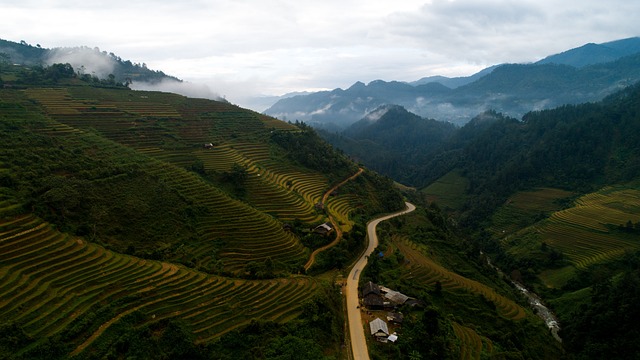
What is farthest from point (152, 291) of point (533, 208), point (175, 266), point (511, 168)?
point (511, 168)

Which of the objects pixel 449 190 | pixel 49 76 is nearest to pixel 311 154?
pixel 49 76

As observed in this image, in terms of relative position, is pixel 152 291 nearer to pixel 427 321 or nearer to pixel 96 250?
pixel 96 250

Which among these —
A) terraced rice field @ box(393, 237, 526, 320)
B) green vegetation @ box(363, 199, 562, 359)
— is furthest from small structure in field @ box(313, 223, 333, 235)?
terraced rice field @ box(393, 237, 526, 320)

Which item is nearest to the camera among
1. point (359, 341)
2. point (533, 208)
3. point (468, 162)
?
point (359, 341)

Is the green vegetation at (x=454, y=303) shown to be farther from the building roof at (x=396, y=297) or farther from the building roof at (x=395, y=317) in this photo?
the building roof at (x=396, y=297)

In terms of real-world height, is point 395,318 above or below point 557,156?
below

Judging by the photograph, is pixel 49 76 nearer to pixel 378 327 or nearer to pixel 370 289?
pixel 370 289

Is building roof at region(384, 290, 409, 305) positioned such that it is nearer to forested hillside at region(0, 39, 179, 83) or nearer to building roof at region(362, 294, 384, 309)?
building roof at region(362, 294, 384, 309)
